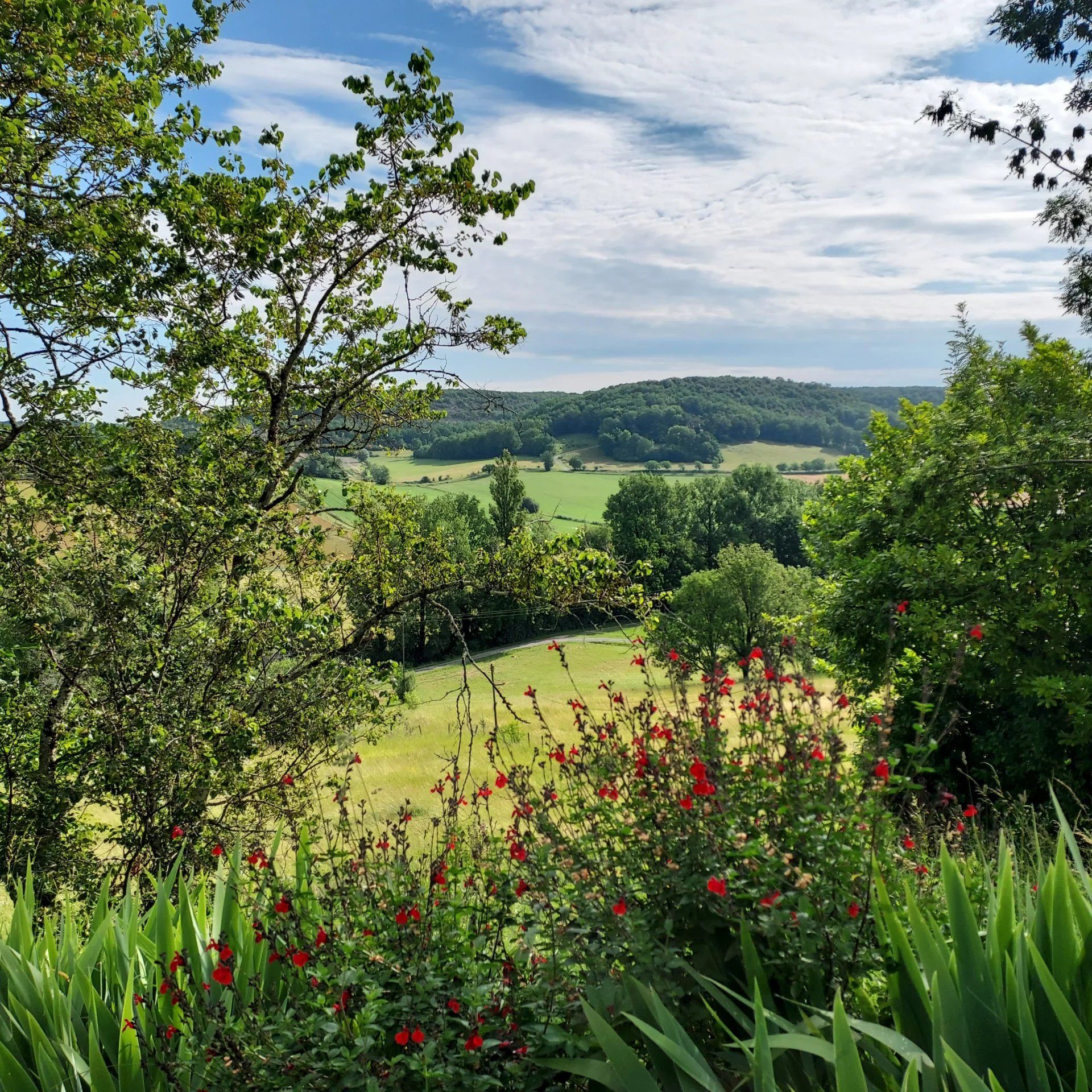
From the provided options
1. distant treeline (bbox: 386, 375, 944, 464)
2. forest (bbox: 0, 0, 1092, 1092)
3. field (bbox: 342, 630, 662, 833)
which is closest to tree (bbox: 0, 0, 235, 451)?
forest (bbox: 0, 0, 1092, 1092)

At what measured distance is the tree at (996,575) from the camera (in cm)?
1184

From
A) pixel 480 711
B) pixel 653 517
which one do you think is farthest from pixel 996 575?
pixel 653 517

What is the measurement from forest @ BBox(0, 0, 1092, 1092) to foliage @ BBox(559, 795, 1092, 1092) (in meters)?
0.02

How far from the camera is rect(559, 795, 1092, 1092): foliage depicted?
208cm

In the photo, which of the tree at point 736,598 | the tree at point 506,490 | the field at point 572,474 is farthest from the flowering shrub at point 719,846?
the field at point 572,474

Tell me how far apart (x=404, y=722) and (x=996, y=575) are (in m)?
9.01

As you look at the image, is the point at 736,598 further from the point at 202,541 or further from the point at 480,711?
the point at 202,541

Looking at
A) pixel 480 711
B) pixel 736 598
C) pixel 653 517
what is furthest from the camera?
pixel 653 517

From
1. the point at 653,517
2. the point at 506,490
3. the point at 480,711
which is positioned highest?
the point at 506,490

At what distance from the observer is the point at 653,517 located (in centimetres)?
6806

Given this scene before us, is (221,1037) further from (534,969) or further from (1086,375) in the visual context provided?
(1086,375)

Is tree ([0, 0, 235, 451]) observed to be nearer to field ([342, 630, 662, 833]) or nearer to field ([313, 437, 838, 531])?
field ([342, 630, 662, 833])

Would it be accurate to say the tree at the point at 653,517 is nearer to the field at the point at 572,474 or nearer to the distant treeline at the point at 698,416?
the field at the point at 572,474

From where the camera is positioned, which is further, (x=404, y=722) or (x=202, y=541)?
(x=404, y=722)
